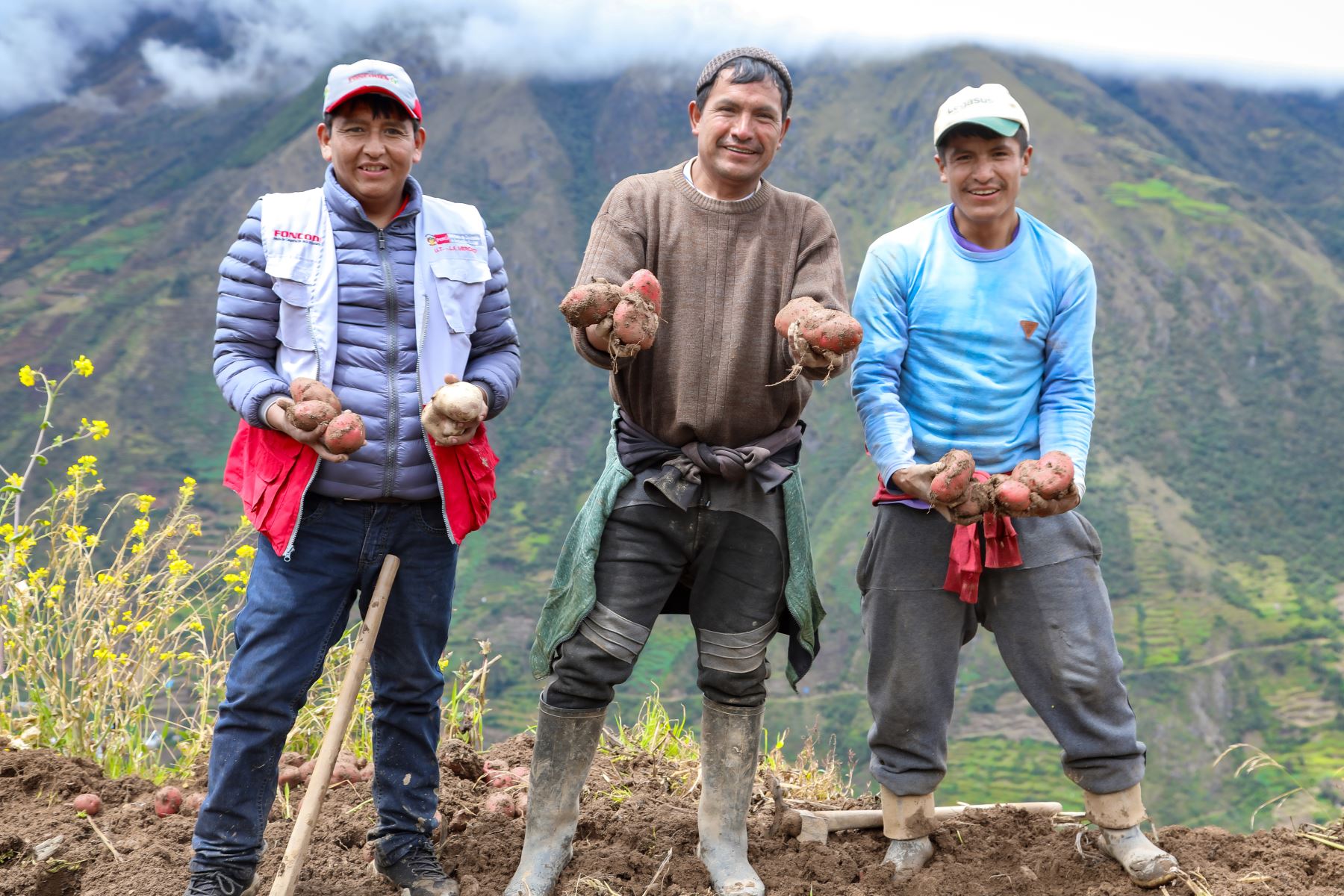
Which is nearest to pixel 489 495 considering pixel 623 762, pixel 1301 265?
pixel 623 762

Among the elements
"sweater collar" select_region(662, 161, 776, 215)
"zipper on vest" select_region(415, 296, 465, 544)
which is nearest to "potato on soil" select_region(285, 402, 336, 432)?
"zipper on vest" select_region(415, 296, 465, 544)

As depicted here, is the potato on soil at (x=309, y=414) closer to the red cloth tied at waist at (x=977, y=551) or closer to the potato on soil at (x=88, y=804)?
the red cloth tied at waist at (x=977, y=551)

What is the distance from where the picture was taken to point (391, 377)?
9.30 feet

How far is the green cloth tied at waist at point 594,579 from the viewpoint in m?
2.93

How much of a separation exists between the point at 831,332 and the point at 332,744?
1.62 m

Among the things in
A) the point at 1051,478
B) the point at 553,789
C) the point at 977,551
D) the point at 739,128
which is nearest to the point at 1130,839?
the point at 977,551

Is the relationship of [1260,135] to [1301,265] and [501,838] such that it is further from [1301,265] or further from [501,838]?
[501,838]

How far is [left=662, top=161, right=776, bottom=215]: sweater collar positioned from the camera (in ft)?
9.64

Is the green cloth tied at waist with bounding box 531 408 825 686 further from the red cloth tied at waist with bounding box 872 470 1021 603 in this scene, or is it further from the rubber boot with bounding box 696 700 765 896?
the red cloth tied at waist with bounding box 872 470 1021 603

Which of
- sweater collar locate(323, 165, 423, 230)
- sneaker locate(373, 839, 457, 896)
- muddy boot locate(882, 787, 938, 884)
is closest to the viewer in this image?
sweater collar locate(323, 165, 423, 230)

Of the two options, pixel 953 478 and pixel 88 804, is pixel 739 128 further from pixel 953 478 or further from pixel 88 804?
pixel 88 804

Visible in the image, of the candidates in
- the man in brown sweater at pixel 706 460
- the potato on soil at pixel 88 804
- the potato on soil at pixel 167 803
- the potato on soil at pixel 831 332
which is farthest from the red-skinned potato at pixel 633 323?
the potato on soil at pixel 88 804

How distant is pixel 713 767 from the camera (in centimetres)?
308

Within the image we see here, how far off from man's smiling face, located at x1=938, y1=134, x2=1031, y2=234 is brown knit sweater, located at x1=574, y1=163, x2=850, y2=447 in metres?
0.44
